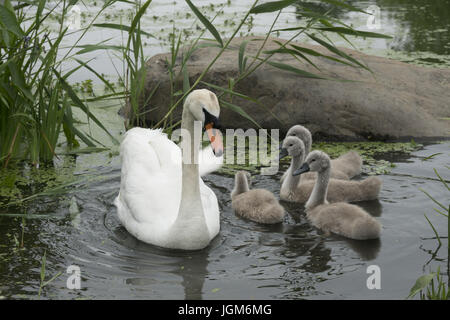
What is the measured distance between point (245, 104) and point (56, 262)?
3.80 meters

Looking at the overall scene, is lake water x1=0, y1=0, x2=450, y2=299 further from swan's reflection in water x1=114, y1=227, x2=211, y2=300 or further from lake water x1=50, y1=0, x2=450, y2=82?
lake water x1=50, y1=0, x2=450, y2=82

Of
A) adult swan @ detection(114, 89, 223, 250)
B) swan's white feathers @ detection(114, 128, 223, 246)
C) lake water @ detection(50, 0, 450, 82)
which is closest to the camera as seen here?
adult swan @ detection(114, 89, 223, 250)

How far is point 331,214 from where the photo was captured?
18.4 feet

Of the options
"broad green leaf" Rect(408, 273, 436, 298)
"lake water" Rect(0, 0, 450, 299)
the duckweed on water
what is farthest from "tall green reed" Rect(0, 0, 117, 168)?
"broad green leaf" Rect(408, 273, 436, 298)

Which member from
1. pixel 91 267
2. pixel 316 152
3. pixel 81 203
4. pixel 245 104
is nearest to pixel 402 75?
pixel 245 104

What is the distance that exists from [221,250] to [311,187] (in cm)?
156

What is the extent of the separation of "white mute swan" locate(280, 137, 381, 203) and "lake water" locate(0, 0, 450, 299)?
10 cm

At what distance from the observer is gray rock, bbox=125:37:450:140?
7879 millimetres

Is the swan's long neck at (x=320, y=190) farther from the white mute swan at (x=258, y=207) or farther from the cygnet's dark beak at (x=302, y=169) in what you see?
the white mute swan at (x=258, y=207)

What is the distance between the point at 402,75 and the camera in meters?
8.66

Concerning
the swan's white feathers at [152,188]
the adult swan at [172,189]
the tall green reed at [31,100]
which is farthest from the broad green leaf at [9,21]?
the swan's white feathers at [152,188]

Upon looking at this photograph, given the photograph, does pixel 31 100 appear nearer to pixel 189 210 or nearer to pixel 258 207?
pixel 189 210

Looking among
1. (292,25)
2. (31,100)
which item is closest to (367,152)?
(31,100)
